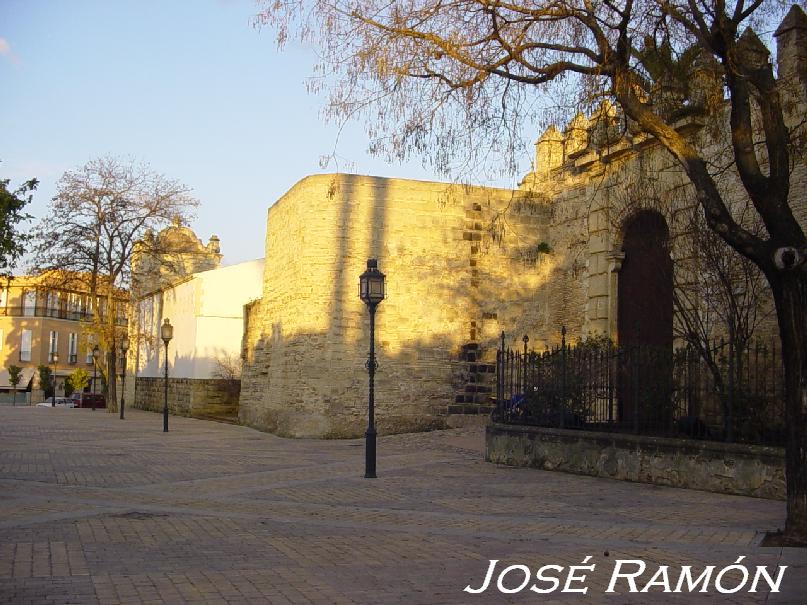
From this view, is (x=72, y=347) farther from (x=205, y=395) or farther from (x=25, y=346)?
(x=205, y=395)

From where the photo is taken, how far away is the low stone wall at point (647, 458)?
995cm

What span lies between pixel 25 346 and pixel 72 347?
426cm

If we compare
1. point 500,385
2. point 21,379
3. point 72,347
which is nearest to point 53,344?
point 72,347

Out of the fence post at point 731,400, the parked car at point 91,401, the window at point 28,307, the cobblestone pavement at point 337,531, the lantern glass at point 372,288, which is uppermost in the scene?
the window at point 28,307

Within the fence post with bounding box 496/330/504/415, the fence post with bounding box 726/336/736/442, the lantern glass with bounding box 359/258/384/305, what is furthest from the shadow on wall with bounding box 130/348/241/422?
the fence post with bounding box 726/336/736/442

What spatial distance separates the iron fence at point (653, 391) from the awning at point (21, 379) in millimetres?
54916

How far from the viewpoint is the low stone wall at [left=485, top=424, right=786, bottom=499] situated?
9945 millimetres

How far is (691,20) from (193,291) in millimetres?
26273

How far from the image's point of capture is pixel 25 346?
2466 inches

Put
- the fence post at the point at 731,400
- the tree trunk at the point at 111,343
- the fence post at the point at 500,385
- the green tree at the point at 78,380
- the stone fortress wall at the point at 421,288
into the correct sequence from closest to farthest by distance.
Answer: the fence post at the point at 731,400 → the fence post at the point at 500,385 → the stone fortress wall at the point at 421,288 → the tree trunk at the point at 111,343 → the green tree at the point at 78,380

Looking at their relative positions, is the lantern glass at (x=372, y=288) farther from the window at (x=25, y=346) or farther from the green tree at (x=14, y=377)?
the window at (x=25, y=346)

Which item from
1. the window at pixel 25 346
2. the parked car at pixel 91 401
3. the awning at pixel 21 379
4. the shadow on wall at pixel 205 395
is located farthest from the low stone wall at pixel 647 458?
the window at pixel 25 346

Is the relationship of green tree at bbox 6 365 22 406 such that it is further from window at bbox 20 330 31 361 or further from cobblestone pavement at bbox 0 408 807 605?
cobblestone pavement at bbox 0 408 807 605

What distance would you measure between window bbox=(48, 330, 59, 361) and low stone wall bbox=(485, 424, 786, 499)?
5667 centimetres
